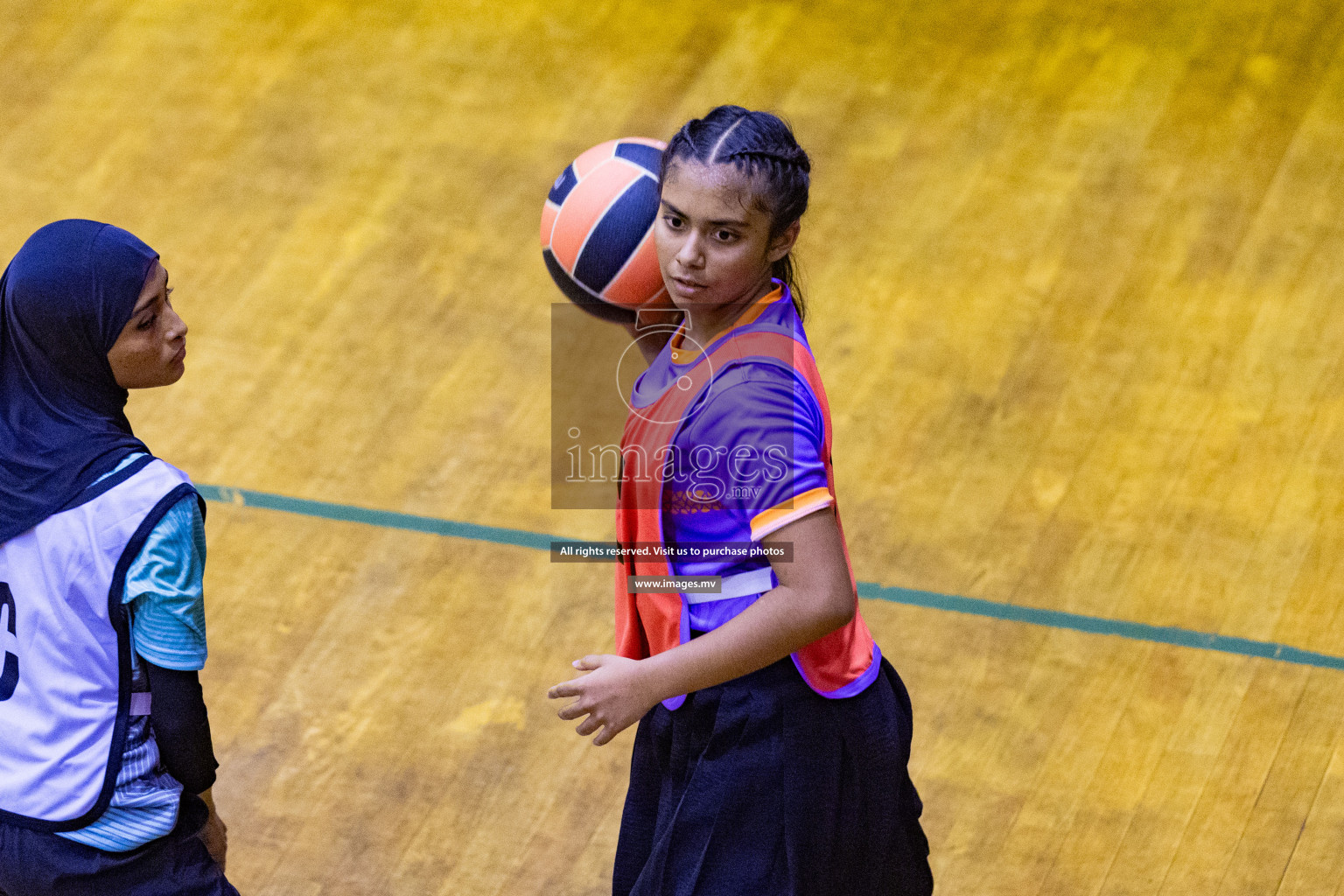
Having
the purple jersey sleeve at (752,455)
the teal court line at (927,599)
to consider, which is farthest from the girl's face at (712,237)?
the teal court line at (927,599)

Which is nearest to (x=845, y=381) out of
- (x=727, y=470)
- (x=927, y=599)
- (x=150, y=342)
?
(x=927, y=599)

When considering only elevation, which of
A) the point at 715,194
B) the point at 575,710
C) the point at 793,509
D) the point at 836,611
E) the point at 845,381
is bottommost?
the point at 845,381

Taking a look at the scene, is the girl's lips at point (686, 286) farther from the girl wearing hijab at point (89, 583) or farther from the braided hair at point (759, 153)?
the girl wearing hijab at point (89, 583)

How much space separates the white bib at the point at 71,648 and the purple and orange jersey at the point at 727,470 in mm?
568

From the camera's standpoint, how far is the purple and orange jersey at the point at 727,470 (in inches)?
67.4

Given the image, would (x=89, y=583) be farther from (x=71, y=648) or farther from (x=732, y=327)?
(x=732, y=327)

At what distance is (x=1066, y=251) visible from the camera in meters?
3.96

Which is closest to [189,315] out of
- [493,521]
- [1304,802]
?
[493,521]

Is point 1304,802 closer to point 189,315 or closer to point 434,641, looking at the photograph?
point 434,641

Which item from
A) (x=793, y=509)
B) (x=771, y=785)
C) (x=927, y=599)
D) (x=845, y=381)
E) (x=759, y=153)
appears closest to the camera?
(x=793, y=509)

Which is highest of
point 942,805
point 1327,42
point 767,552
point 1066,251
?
point 767,552

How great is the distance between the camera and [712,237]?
183 cm

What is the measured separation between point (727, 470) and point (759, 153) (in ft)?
1.25

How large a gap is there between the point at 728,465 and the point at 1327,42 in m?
3.50
